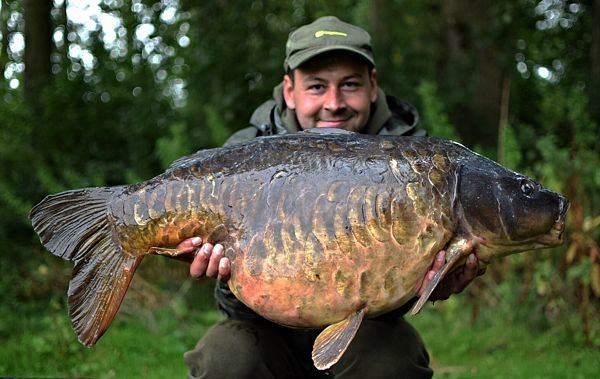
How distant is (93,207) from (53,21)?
6141mm

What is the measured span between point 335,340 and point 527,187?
0.53 m

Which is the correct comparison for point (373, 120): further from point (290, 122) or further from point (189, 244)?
point (189, 244)

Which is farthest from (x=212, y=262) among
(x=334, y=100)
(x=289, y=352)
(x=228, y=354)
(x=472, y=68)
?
(x=472, y=68)

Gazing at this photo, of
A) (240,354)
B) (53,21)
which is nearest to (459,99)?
(53,21)

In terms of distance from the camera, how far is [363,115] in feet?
8.23

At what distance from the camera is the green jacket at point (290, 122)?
2475 mm

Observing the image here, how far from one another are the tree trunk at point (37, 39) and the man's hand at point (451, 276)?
17.4 feet

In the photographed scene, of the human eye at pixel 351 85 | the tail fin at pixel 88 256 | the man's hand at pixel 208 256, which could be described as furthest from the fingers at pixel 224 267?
the human eye at pixel 351 85

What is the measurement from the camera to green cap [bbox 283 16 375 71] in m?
2.48

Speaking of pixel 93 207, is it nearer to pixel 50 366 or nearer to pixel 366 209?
pixel 366 209

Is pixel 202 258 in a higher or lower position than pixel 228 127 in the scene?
higher

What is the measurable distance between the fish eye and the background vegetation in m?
1.72

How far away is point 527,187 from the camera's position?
1980 millimetres

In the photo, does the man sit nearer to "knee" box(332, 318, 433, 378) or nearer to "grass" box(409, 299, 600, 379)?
"knee" box(332, 318, 433, 378)
